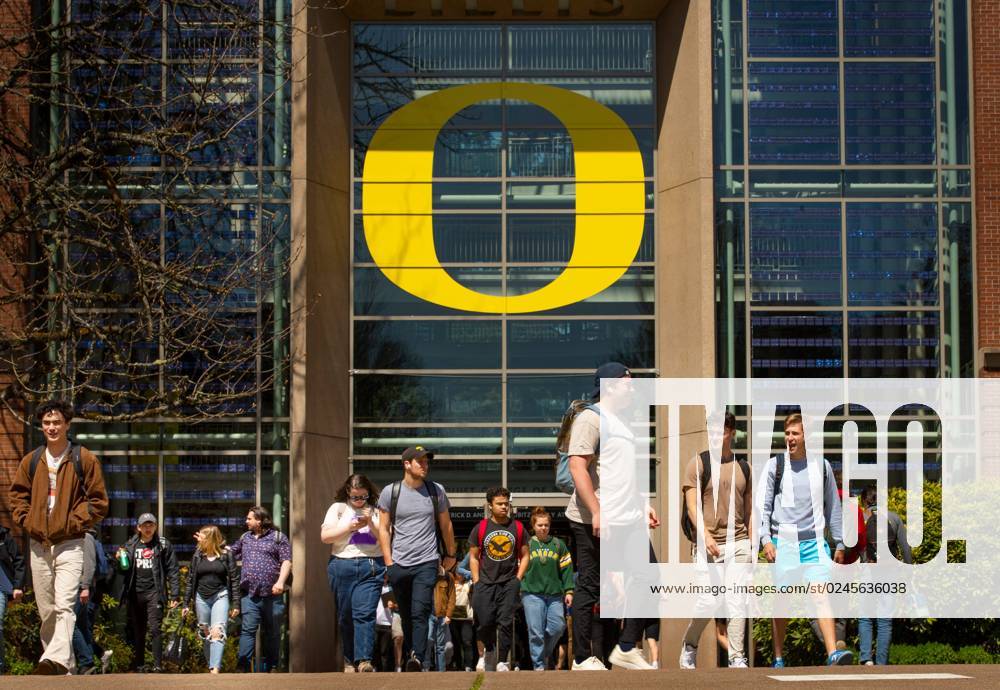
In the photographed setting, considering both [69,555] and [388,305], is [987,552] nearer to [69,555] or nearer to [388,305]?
[388,305]

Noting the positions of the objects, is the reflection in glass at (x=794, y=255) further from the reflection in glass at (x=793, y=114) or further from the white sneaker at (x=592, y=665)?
the white sneaker at (x=592, y=665)

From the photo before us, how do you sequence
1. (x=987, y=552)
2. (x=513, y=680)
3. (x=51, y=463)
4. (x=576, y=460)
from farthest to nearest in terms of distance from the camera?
(x=987, y=552), (x=51, y=463), (x=576, y=460), (x=513, y=680)

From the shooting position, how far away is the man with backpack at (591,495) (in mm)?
9523

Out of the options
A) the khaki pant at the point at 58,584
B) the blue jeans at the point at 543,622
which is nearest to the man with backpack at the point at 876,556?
the blue jeans at the point at 543,622

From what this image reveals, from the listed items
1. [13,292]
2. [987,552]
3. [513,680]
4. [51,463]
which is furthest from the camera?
[13,292]

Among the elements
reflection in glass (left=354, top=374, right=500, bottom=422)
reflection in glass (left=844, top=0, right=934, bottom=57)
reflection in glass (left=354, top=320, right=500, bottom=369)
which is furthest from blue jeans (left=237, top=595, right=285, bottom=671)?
reflection in glass (left=844, top=0, right=934, bottom=57)

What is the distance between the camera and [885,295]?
17.9m

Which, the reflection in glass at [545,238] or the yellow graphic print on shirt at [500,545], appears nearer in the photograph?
the yellow graphic print on shirt at [500,545]

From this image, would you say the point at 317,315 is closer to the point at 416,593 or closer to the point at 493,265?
the point at 493,265

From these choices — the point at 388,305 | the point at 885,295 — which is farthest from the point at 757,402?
the point at 388,305

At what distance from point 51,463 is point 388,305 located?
26.6 ft

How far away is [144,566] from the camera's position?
53.6 ft

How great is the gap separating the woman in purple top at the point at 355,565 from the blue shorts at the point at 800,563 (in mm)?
3202

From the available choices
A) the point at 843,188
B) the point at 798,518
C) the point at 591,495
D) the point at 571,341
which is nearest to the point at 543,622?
the point at 798,518
